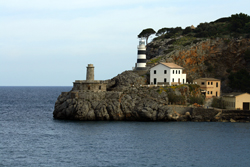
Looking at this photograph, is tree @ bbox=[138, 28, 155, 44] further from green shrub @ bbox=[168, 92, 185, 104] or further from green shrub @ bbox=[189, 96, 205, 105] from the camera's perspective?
green shrub @ bbox=[168, 92, 185, 104]

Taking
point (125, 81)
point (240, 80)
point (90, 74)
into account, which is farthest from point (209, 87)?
point (90, 74)

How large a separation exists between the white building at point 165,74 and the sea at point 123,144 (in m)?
14.1

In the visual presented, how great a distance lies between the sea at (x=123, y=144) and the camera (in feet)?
120

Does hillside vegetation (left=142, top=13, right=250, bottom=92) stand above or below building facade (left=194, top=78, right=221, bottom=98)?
above

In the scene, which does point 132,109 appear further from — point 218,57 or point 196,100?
point 218,57

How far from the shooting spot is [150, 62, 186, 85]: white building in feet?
227

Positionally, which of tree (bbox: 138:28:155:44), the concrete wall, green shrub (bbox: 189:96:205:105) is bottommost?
green shrub (bbox: 189:96:205:105)

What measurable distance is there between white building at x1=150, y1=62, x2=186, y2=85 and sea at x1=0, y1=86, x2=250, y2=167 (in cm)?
1407

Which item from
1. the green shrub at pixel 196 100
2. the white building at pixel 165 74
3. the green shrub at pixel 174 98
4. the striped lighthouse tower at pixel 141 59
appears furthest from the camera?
the striped lighthouse tower at pixel 141 59

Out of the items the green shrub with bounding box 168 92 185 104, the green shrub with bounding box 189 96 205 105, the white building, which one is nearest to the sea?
the green shrub with bounding box 168 92 185 104

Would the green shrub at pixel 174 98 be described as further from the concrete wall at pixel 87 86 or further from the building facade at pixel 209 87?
the concrete wall at pixel 87 86

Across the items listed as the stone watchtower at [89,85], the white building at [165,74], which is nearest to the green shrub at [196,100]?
the white building at [165,74]

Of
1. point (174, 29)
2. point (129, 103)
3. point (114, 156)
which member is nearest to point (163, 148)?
point (114, 156)

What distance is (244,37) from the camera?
83.6m
